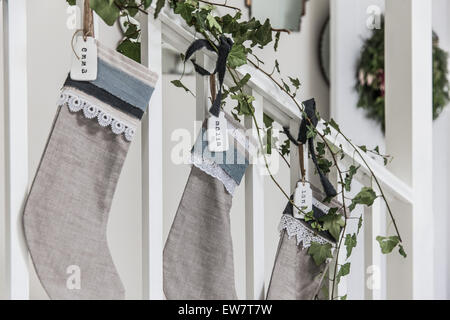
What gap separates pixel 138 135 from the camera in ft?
6.61

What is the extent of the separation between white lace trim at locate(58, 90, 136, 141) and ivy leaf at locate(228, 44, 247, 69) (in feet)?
0.75

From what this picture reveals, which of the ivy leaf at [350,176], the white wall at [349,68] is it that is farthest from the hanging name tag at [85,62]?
the white wall at [349,68]

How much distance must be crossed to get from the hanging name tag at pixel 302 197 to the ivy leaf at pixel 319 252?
2.7 inches

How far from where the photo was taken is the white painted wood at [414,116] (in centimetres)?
123

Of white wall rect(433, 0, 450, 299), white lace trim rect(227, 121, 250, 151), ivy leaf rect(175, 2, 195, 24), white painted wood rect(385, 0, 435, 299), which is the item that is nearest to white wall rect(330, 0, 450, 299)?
white wall rect(433, 0, 450, 299)

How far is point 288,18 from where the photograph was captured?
2260mm

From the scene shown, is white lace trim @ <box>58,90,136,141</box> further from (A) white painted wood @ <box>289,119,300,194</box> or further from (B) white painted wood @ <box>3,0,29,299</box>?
(A) white painted wood @ <box>289,119,300,194</box>

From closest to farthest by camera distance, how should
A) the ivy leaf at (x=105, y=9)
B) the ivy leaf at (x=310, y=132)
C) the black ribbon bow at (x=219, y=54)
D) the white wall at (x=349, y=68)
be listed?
the ivy leaf at (x=105, y=9)
the black ribbon bow at (x=219, y=54)
the ivy leaf at (x=310, y=132)
the white wall at (x=349, y=68)

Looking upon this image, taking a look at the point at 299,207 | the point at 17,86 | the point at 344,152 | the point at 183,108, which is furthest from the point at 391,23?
the point at 183,108

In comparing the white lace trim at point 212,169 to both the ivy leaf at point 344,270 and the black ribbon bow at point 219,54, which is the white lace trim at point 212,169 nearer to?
the black ribbon bow at point 219,54

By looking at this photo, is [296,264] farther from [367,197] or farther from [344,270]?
[367,197]

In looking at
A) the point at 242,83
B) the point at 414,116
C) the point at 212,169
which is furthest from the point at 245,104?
the point at 414,116

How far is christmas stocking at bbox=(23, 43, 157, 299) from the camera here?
3.10 ft
